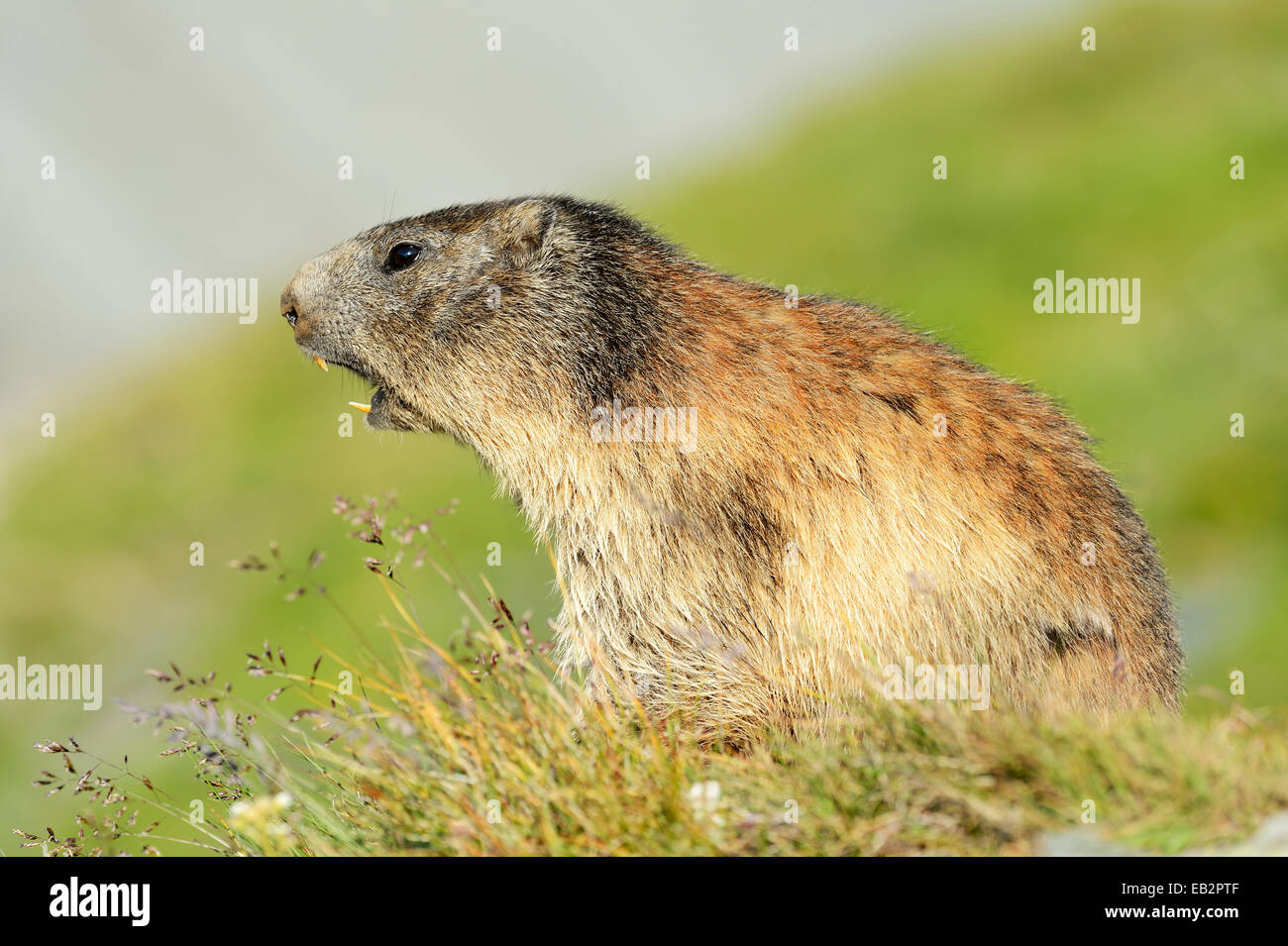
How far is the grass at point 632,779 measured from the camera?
16.2ft

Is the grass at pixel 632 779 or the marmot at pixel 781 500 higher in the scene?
the marmot at pixel 781 500

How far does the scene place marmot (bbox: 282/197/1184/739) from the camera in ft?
22.9

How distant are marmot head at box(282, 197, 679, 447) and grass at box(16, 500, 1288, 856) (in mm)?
1604

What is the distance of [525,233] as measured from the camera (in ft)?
27.9

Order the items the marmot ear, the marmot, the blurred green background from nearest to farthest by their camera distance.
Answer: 1. the marmot
2. the marmot ear
3. the blurred green background
